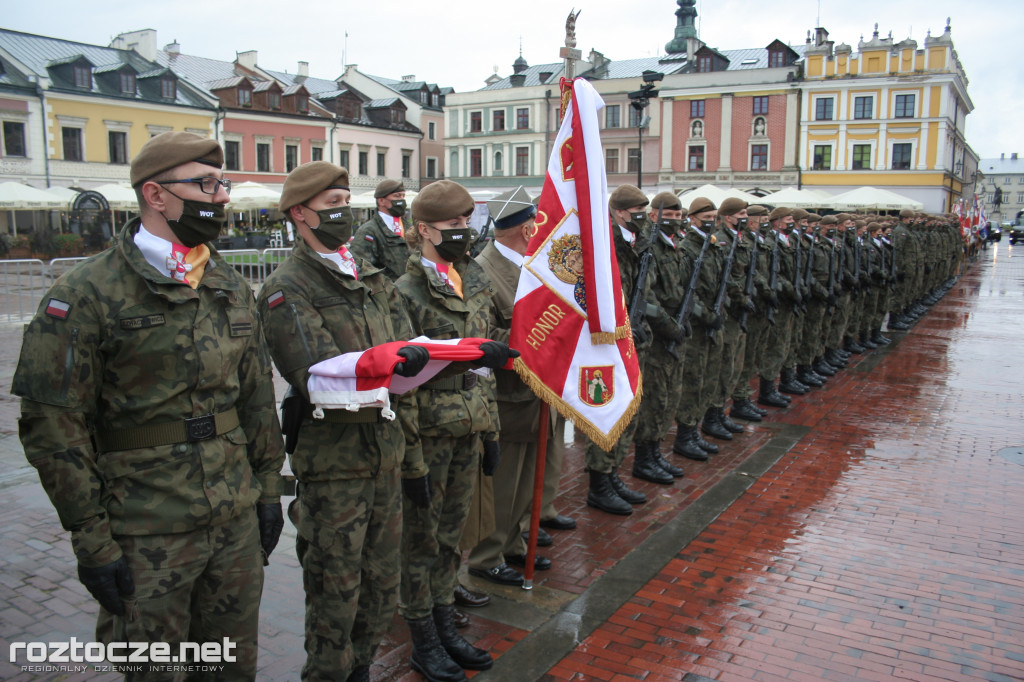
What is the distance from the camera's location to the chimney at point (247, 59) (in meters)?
44.7

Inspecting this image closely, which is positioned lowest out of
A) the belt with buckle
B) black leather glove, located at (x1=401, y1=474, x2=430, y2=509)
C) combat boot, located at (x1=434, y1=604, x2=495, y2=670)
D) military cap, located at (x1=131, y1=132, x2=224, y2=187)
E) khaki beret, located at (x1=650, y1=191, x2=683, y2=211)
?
combat boot, located at (x1=434, y1=604, x2=495, y2=670)

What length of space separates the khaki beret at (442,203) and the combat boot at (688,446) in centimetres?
385

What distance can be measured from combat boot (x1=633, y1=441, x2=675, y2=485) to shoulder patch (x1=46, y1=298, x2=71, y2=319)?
4670 mm

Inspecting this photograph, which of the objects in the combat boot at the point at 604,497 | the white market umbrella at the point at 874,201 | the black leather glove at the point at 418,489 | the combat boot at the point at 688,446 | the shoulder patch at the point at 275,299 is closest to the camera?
the shoulder patch at the point at 275,299

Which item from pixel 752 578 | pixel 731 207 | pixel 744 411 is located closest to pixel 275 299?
pixel 752 578

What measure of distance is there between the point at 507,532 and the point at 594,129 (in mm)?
2257

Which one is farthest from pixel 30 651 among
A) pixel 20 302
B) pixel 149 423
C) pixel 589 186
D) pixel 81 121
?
Result: pixel 81 121

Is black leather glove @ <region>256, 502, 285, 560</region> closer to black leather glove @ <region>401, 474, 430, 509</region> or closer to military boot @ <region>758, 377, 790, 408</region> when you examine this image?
black leather glove @ <region>401, 474, 430, 509</region>

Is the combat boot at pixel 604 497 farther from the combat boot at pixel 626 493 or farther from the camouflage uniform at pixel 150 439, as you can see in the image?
the camouflage uniform at pixel 150 439

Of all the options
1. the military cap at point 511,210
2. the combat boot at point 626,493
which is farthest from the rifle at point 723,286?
the military cap at point 511,210

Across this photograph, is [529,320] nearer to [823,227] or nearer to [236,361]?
[236,361]

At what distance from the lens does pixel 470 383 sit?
3602 mm

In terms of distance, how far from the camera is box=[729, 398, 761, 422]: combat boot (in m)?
8.19

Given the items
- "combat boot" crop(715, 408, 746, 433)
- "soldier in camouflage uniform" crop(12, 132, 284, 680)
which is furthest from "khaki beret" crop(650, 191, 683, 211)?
"soldier in camouflage uniform" crop(12, 132, 284, 680)
